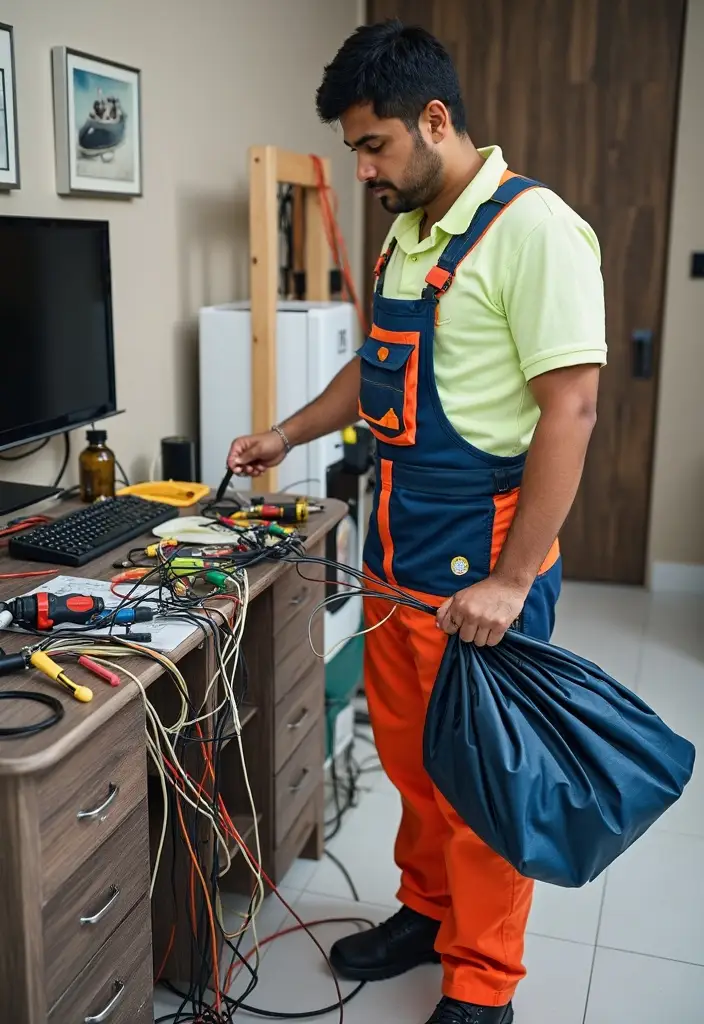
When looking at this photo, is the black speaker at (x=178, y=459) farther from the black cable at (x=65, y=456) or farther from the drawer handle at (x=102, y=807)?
the drawer handle at (x=102, y=807)

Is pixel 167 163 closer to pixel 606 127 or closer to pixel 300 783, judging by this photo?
pixel 300 783

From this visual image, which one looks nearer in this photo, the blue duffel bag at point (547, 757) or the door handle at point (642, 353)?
the blue duffel bag at point (547, 757)

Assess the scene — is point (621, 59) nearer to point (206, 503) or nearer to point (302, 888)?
point (206, 503)

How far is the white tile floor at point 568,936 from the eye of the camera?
1.92 m

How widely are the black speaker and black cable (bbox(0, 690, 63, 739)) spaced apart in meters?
1.17

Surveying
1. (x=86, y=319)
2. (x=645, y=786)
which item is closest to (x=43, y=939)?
(x=645, y=786)

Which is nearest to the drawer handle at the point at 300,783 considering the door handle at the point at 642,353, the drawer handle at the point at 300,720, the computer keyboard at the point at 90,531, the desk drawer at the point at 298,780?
the desk drawer at the point at 298,780

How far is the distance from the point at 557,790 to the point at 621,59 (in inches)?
129

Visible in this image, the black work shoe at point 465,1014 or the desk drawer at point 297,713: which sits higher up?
the desk drawer at point 297,713

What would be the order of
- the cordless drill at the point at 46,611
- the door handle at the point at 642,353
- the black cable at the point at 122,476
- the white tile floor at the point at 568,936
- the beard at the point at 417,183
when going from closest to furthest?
the cordless drill at the point at 46,611
the beard at the point at 417,183
the white tile floor at the point at 568,936
the black cable at the point at 122,476
the door handle at the point at 642,353

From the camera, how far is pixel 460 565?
170 centimetres

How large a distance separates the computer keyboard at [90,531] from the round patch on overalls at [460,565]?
0.58 m

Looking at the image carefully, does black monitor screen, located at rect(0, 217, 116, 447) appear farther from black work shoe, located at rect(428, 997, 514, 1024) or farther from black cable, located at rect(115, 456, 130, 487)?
black work shoe, located at rect(428, 997, 514, 1024)

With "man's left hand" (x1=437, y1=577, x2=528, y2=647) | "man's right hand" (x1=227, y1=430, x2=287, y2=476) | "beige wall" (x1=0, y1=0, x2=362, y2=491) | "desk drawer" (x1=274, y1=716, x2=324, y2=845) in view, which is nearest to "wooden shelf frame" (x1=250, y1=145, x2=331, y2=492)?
"beige wall" (x1=0, y1=0, x2=362, y2=491)
